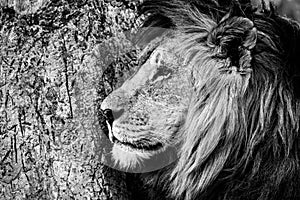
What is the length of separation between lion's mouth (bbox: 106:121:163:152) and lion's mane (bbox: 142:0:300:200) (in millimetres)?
111

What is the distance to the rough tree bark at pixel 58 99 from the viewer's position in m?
3.07

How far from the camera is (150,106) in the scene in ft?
9.71

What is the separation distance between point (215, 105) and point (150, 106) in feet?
1.07

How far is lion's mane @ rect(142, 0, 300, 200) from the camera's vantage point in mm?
3051

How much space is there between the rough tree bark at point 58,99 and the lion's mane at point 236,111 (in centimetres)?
27

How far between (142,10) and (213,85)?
0.51 meters

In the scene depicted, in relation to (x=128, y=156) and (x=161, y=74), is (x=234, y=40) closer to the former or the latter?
(x=161, y=74)

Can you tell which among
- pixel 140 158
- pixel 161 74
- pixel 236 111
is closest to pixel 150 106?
pixel 161 74

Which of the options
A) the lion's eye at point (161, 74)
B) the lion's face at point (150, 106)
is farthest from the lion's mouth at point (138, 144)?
the lion's eye at point (161, 74)

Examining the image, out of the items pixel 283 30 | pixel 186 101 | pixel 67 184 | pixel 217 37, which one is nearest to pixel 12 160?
pixel 67 184

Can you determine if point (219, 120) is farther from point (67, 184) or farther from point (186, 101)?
point (67, 184)

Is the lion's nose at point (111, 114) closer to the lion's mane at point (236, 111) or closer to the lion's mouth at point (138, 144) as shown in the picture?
the lion's mouth at point (138, 144)

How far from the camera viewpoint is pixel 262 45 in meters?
3.04

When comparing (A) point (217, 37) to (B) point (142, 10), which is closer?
(A) point (217, 37)
